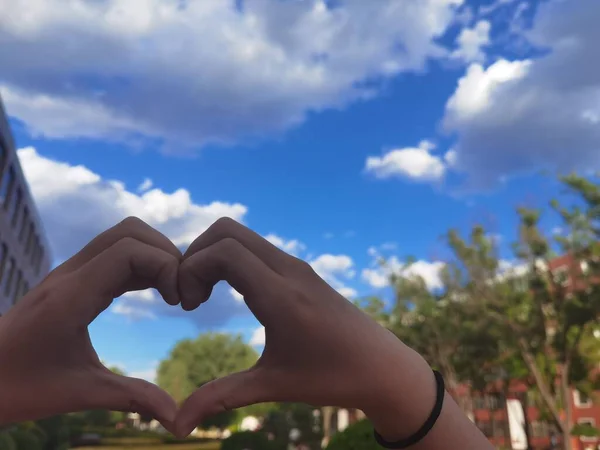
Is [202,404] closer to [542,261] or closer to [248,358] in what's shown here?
[542,261]

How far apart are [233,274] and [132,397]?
0.71 meters

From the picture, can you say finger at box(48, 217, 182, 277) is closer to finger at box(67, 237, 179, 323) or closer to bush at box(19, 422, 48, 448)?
finger at box(67, 237, 179, 323)

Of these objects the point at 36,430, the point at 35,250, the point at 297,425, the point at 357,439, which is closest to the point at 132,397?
the point at 357,439

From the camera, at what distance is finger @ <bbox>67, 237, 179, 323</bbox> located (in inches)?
96.7

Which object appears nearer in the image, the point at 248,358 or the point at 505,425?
the point at 505,425

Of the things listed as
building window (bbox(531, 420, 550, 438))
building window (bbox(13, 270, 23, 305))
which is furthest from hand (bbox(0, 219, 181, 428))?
building window (bbox(531, 420, 550, 438))

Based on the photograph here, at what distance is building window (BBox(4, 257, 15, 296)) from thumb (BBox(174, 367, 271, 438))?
124ft

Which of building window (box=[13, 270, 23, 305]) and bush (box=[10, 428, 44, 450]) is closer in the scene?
bush (box=[10, 428, 44, 450])

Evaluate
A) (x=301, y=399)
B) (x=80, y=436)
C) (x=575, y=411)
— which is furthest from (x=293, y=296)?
(x=80, y=436)

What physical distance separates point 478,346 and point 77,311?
29666 mm

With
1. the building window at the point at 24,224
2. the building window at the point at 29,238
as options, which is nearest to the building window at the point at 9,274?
the building window at the point at 24,224

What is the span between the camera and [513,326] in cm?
2319

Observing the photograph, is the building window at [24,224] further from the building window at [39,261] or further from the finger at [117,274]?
the finger at [117,274]

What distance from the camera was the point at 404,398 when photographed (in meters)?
2.56
